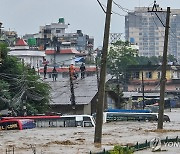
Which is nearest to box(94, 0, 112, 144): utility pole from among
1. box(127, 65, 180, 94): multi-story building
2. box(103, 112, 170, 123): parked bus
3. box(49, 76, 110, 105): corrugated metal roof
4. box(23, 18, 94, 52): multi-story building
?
box(103, 112, 170, 123): parked bus

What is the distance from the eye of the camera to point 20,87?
51.2m

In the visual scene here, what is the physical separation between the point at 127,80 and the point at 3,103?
76001 mm

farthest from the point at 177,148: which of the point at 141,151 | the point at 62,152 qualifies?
the point at 62,152

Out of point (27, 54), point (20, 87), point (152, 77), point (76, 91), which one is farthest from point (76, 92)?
point (152, 77)

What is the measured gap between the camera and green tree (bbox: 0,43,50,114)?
4956 cm

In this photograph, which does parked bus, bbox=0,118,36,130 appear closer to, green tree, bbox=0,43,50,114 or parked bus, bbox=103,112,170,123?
green tree, bbox=0,43,50,114

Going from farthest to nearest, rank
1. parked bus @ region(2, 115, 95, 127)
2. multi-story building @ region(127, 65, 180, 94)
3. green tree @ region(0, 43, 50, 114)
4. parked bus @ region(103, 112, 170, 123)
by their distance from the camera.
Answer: multi-story building @ region(127, 65, 180, 94) → parked bus @ region(103, 112, 170, 123) → green tree @ region(0, 43, 50, 114) → parked bus @ region(2, 115, 95, 127)

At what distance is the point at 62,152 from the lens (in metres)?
22.6

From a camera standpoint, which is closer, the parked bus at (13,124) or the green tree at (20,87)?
the parked bus at (13,124)

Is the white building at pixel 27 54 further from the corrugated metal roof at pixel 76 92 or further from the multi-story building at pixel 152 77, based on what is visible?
the corrugated metal roof at pixel 76 92

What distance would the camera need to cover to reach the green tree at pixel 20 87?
49562 millimetres

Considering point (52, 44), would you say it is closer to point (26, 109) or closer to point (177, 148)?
point (26, 109)

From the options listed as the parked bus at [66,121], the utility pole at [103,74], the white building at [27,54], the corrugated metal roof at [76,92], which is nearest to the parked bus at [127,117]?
the corrugated metal roof at [76,92]

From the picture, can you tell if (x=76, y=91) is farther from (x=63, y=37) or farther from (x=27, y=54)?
(x=63, y=37)
